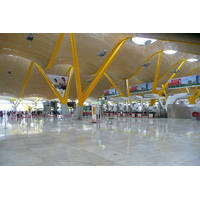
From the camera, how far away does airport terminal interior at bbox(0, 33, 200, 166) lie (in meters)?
5.19

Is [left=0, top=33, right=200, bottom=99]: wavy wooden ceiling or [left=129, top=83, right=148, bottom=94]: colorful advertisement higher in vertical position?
[left=0, top=33, right=200, bottom=99]: wavy wooden ceiling

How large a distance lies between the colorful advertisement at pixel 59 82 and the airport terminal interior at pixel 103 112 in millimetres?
157

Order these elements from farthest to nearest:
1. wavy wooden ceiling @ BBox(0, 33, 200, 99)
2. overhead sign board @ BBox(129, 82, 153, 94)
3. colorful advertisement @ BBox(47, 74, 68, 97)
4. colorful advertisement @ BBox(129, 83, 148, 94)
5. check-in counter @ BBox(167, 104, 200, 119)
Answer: colorful advertisement @ BBox(129, 83, 148, 94) < overhead sign board @ BBox(129, 82, 153, 94) < colorful advertisement @ BBox(47, 74, 68, 97) < check-in counter @ BBox(167, 104, 200, 119) < wavy wooden ceiling @ BBox(0, 33, 200, 99)

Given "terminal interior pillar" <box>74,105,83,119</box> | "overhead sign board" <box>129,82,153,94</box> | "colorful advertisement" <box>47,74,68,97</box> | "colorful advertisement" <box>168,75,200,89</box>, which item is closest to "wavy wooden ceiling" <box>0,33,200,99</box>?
"colorful advertisement" <box>47,74,68,97</box>

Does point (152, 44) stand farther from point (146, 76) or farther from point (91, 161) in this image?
point (91, 161)

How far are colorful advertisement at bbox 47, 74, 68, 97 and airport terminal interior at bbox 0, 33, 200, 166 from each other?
0.16m

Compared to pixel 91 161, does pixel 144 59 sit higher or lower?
higher

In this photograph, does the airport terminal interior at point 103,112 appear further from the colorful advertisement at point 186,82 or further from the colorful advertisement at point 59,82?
the colorful advertisement at point 59,82

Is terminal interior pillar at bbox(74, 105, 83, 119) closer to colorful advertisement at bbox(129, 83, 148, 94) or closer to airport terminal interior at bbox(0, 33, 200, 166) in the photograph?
airport terminal interior at bbox(0, 33, 200, 166)

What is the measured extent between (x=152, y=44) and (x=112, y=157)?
25.5 metres

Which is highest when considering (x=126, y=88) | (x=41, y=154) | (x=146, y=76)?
(x=146, y=76)
